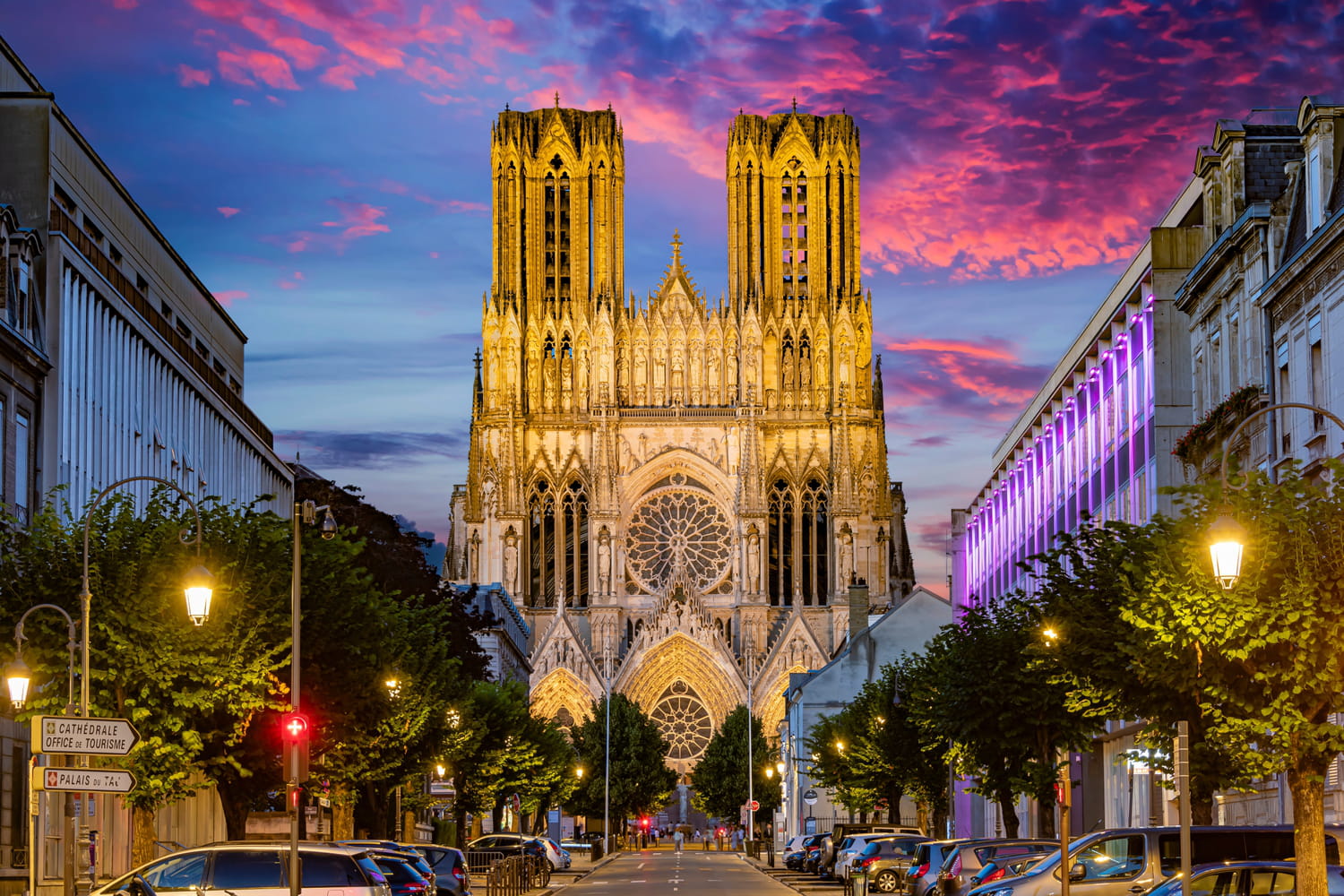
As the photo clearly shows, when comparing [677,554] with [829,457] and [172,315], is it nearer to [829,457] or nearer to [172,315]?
[829,457]

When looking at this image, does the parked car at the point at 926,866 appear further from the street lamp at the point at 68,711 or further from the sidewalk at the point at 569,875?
the street lamp at the point at 68,711

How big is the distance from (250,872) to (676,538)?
9368cm

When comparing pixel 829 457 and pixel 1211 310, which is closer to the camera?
pixel 1211 310

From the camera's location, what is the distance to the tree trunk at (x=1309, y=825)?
2000 cm

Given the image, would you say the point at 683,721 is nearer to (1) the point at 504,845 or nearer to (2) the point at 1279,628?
(1) the point at 504,845

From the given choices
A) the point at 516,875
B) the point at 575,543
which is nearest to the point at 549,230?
the point at 575,543

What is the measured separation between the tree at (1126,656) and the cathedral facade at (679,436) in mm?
80926

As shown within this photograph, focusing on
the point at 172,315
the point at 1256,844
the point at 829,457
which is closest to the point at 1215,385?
the point at 1256,844

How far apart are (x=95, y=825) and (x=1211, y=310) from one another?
27151mm

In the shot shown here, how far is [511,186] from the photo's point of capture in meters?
117

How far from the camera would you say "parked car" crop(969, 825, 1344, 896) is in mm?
24172

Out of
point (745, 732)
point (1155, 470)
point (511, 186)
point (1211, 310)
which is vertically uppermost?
point (511, 186)

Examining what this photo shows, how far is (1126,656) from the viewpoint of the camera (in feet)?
83.9

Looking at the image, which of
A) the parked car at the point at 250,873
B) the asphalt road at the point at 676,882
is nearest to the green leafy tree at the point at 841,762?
the asphalt road at the point at 676,882
